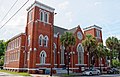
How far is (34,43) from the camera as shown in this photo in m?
38.5

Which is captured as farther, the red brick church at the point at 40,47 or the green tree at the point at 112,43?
the green tree at the point at 112,43

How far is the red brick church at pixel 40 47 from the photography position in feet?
126

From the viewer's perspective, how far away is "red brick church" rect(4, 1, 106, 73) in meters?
38.5

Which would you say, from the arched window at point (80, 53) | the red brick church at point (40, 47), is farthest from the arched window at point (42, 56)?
the arched window at point (80, 53)

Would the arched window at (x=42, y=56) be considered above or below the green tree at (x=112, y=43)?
below

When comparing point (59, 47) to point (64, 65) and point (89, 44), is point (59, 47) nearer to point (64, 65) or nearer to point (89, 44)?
point (64, 65)

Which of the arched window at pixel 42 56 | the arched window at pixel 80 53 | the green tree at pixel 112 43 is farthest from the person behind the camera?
the green tree at pixel 112 43

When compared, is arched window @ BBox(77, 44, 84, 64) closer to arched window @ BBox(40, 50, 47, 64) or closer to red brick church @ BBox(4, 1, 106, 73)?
red brick church @ BBox(4, 1, 106, 73)

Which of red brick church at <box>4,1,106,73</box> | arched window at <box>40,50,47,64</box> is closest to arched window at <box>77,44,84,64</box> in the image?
red brick church at <box>4,1,106,73</box>

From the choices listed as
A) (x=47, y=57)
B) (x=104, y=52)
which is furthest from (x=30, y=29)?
(x=104, y=52)

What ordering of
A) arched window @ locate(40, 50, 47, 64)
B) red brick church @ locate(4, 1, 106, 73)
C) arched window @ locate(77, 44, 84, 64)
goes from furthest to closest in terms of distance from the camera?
1. arched window @ locate(77, 44, 84, 64)
2. arched window @ locate(40, 50, 47, 64)
3. red brick church @ locate(4, 1, 106, 73)

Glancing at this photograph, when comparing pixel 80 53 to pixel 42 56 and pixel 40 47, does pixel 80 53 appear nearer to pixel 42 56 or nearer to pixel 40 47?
pixel 42 56

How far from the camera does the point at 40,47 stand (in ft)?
130

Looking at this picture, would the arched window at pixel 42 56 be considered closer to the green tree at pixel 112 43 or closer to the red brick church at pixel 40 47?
the red brick church at pixel 40 47
